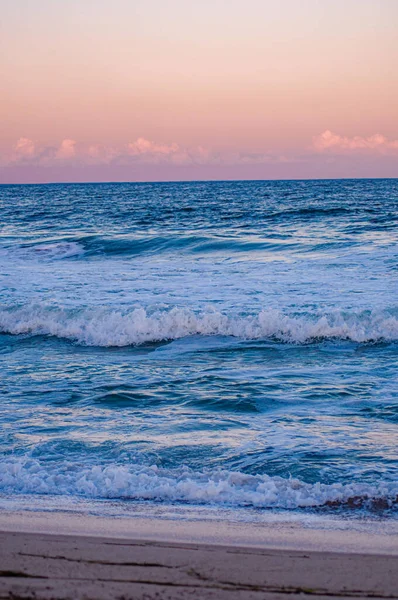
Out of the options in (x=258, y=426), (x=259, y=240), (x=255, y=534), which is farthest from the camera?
(x=259, y=240)

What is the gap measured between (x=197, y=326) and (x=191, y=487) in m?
6.63

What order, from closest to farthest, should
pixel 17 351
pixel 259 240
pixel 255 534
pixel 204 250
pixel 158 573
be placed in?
pixel 158 573
pixel 255 534
pixel 17 351
pixel 204 250
pixel 259 240

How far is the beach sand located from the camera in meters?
2.85

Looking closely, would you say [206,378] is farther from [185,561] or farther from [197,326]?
[185,561]

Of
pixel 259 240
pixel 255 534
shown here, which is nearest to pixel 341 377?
pixel 255 534

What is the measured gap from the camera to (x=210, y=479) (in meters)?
4.54

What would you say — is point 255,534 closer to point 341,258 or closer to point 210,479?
point 210,479

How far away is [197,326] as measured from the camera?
35.9ft

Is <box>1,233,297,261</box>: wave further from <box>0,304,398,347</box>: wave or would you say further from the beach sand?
the beach sand

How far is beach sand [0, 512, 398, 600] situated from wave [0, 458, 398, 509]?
1.53 ft

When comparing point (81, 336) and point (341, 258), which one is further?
point (341, 258)

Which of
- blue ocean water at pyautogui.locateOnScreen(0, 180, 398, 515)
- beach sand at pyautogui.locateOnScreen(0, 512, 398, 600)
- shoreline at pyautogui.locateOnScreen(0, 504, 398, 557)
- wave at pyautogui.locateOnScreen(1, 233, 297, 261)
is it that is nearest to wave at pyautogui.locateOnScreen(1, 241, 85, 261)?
wave at pyautogui.locateOnScreen(1, 233, 297, 261)

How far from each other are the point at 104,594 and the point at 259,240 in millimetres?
20130

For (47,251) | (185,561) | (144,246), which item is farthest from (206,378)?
(47,251)
